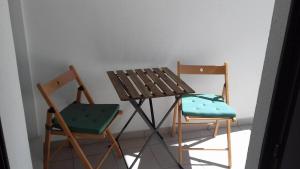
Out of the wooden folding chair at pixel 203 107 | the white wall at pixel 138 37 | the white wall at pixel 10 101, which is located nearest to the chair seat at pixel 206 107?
the wooden folding chair at pixel 203 107

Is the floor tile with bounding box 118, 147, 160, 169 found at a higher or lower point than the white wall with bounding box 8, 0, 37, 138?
lower

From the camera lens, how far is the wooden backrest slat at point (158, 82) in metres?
1.83

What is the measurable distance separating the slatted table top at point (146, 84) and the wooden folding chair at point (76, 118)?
9.6 inches

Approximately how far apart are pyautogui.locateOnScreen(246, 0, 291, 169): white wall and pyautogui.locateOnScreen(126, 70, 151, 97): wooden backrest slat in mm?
844

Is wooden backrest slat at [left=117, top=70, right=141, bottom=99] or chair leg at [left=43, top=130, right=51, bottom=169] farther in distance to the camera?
chair leg at [left=43, top=130, right=51, bottom=169]

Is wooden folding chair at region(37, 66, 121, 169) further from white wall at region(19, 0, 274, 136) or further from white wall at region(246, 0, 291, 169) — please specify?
white wall at region(246, 0, 291, 169)

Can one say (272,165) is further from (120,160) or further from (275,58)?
(120,160)

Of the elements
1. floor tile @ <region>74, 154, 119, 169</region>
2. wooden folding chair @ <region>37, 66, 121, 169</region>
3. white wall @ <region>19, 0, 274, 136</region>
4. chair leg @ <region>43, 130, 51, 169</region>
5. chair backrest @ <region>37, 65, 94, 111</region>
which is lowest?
floor tile @ <region>74, 154, 119, 169</region>

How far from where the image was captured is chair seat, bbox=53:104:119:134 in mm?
1803

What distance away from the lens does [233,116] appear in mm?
2053

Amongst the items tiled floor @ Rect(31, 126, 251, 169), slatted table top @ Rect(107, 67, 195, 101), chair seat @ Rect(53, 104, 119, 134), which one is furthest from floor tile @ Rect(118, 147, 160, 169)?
slatted table top @ Rect(107, 67, 195, 101)

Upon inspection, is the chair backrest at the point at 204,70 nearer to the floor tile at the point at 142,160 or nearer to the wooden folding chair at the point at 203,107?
the wooden folding chair at the point at 203,107

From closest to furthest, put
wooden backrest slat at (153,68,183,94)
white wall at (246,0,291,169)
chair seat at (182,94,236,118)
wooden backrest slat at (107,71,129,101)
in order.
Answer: white wall at (246,0,291,169), wooden backrest slat at (107,71,129,101), wooden backrest slat at (153,68,183,94), chair seat at (182,94,236,118)

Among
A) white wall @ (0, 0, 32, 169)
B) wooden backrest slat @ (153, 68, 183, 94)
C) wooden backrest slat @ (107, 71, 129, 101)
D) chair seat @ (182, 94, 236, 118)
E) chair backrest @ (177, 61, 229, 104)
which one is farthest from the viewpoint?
chair backrest @ (177, 61, 229, 104)
